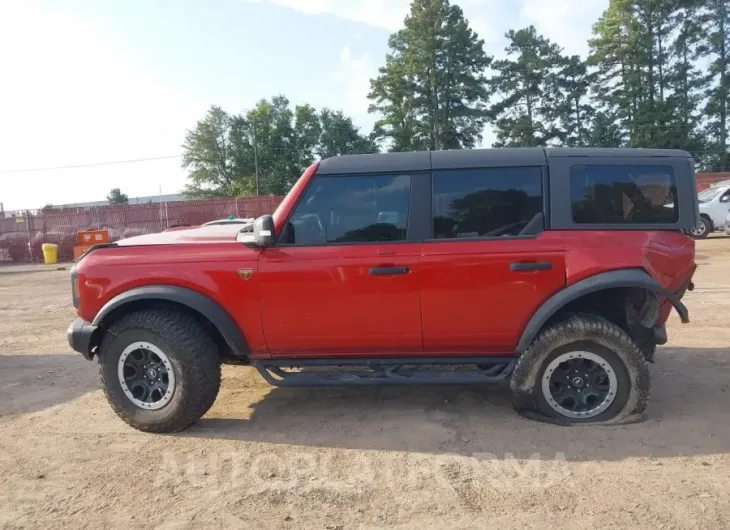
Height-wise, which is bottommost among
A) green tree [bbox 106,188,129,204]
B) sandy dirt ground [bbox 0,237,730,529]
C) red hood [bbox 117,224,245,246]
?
sandy dirt ground [bbox 0,237,730,529]

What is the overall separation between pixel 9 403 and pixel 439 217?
14.2ft

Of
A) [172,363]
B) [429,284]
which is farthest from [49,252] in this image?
[429,284]

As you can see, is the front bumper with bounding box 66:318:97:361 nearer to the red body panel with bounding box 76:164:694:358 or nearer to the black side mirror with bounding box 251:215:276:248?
the red body panel with bounding box 76:164:694:358

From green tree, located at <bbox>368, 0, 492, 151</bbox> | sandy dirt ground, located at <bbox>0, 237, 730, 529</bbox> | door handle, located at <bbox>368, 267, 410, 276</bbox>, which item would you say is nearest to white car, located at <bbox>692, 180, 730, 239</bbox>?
sandy dirt ground, located at <bbox>0, 237, 730, 529</bbox>

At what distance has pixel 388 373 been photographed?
4.15 meters

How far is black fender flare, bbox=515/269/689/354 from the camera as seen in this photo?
3902 millimetres

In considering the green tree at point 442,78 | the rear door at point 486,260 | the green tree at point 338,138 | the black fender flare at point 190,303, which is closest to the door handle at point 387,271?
the rear door at point 486,260

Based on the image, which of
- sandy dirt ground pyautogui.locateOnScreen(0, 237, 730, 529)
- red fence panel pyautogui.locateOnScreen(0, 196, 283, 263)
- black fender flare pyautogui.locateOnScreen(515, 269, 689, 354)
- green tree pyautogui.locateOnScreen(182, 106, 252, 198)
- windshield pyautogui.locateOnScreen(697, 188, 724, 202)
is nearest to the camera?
sandy dirt ground pyautogui.locateOnScreen(0, 237, 730, 529)

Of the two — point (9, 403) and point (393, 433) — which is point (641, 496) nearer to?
point (393, 433)

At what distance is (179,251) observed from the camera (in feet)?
13.9

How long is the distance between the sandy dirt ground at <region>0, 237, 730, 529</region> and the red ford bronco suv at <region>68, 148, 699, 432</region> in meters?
0.36

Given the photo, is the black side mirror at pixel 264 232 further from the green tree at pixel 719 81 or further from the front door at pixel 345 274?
the green tree at pixel 719 81

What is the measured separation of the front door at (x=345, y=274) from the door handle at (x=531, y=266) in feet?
2.25

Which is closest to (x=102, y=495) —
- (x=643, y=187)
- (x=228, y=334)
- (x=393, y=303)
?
(x=228, y=334)
